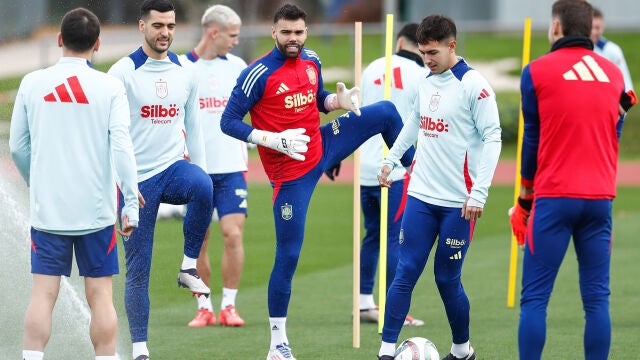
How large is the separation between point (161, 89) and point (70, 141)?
1.31 metres

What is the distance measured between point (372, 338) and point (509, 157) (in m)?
14.7

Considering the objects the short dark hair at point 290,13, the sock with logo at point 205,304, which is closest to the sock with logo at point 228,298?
the sock with logo at point 205,304

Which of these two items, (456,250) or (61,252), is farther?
(456,250)

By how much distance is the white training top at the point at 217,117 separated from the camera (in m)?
8.57

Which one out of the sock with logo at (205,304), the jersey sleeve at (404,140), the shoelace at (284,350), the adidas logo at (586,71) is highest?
the adidas logo at (586,71)

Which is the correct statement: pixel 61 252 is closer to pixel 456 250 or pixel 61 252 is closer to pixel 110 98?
pixel 110 98

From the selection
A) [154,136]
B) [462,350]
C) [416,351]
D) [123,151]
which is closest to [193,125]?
[154,136]

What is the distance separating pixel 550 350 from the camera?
7.36m

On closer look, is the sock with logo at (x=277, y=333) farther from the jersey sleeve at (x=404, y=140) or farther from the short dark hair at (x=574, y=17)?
the short dark hair at (x=574, y=17)

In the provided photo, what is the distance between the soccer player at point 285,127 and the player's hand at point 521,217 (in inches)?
55.6

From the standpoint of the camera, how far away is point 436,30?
6.38m

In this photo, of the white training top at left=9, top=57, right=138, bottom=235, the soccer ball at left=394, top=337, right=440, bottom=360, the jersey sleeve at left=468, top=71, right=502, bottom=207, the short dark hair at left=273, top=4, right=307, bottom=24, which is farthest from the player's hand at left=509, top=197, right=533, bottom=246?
the white training top at left=9, top=57, right=138, bottom=235

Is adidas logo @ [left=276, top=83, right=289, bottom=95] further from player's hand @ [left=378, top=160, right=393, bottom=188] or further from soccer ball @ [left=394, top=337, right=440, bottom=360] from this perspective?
soccer ball @ [left=394, top=337, right=440, bottom=360]

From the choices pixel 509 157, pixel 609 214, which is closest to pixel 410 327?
pixel 609 214
